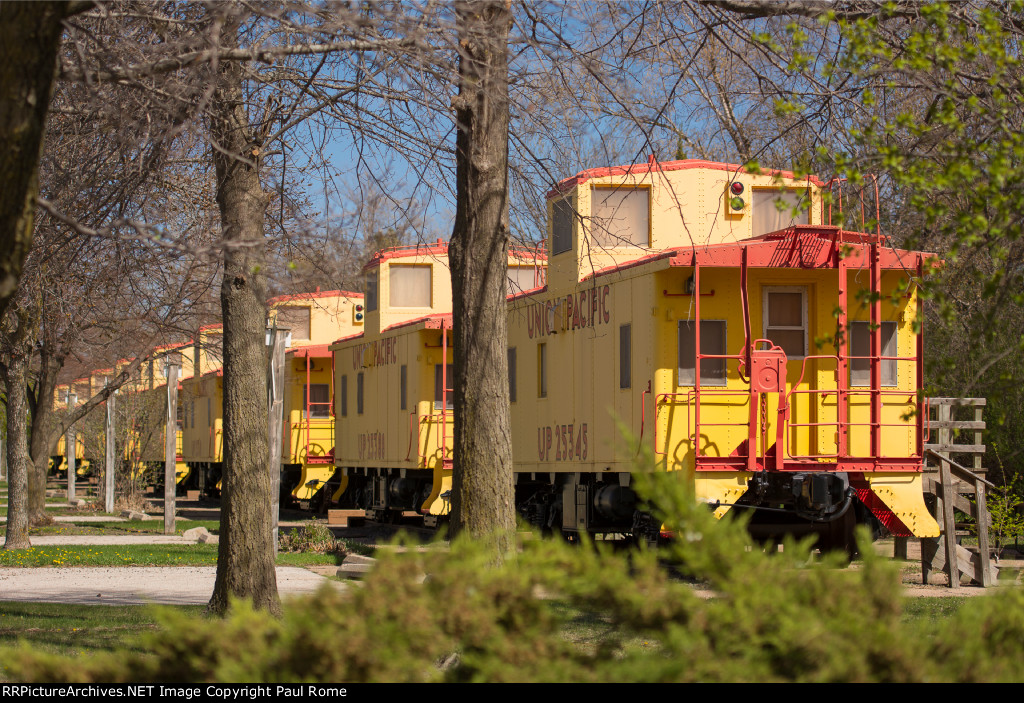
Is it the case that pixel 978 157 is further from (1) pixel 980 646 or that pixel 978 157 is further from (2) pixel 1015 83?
(1) pixel 980 646

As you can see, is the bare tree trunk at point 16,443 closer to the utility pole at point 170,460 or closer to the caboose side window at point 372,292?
the utility pole at point 170,460

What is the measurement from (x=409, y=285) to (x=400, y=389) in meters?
2.34

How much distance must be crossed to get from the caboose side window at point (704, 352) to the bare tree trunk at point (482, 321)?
5.63m

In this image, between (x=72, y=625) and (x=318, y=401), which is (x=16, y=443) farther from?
(x=318, y=401)

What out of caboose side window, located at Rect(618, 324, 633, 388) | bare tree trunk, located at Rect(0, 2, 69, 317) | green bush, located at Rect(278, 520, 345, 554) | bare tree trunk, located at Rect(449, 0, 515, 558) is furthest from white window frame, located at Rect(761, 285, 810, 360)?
bare tree trunk, located at Rect(0, 2, 69, 317)

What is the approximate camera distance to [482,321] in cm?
761

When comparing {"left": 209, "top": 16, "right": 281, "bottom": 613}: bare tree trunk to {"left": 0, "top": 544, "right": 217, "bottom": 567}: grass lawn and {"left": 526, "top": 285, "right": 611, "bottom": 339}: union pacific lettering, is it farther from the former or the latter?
{"left": 0, "top": 544, "right": 217, "bottom": 567}: grass lawn

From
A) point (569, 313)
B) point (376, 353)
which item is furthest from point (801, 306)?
point (376, 353)

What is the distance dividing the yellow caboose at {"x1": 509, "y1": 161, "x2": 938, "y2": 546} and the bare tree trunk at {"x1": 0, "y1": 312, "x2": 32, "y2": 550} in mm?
9160

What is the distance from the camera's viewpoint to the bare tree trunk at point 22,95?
4.57m

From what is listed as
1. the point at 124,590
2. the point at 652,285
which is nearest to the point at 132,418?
the point at 124,590

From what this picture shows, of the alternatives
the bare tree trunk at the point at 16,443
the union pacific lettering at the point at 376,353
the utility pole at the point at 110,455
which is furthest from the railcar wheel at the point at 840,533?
the utility pole at the point at 110,455

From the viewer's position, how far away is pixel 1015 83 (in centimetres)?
610

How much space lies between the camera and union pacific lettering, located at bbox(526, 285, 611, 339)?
47.5ft
